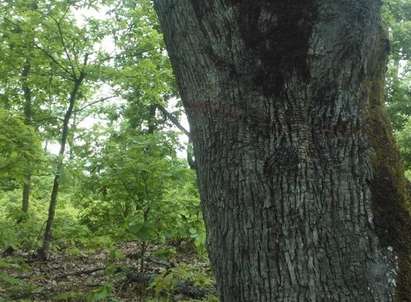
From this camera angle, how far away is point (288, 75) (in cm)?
184

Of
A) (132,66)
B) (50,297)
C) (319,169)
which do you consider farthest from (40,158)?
(319,169)

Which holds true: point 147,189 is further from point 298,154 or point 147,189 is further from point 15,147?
point 298,154

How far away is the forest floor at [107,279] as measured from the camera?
490cm

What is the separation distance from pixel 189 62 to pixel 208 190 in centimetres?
56

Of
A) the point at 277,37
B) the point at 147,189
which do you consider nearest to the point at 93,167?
the point at 147,189

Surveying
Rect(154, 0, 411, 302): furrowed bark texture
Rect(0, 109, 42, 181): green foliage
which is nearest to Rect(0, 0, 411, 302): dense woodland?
Rect(0, 109, 42, 181): green foliage

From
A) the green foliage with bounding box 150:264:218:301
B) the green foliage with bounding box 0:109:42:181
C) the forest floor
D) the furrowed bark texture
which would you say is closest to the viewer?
the furrowed bark texture

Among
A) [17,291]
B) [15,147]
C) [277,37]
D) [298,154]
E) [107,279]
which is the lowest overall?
[17,291]

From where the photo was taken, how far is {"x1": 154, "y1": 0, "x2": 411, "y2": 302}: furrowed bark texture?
1.78 m

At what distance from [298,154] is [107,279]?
5.47 meters

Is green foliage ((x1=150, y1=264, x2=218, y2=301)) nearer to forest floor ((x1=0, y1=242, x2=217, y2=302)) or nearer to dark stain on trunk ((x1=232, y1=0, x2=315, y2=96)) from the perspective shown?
forest floor ((x1=0, y1=242, x2=217, y2=302))

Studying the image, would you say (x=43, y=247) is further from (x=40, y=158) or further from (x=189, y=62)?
(x=189, y=62)

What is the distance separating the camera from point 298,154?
1811 mm

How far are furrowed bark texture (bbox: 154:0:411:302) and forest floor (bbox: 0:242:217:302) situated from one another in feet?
8.71
